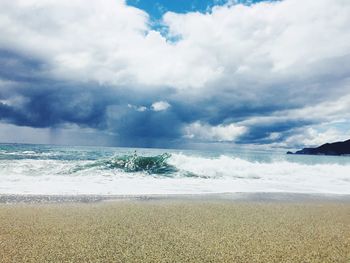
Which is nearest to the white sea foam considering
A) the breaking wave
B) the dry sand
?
the breaking wave

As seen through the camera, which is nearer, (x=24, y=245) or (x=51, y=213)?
(x=24, y=245)

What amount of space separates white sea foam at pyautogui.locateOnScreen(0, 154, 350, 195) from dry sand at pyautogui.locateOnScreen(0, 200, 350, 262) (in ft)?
9.77

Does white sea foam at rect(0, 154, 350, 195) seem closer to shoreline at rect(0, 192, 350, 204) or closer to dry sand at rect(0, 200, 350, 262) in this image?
shoreline at rect(0, 192, 350, 204)

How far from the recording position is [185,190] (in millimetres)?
10727

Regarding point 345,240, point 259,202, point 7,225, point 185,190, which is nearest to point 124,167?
point 185,190

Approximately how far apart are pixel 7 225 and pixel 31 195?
347 cm

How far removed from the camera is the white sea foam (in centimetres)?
1048

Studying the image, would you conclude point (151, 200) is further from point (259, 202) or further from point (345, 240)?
point (345, 240)

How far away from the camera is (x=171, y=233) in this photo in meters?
5.07

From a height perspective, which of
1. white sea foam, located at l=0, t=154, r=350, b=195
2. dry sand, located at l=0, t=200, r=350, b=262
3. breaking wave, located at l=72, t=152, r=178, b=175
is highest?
breaking wave, located at l=72, t=152, r=178, b=175

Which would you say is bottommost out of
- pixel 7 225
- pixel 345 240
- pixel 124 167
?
pixel 345 240

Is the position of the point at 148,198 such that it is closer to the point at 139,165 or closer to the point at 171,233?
the point at 171,233

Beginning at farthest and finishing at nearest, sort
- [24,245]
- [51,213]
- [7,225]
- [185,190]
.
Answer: [185,190], [51,213], [7,225], [24,245]

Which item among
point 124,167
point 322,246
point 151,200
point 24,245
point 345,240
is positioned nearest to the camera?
point 24,245
